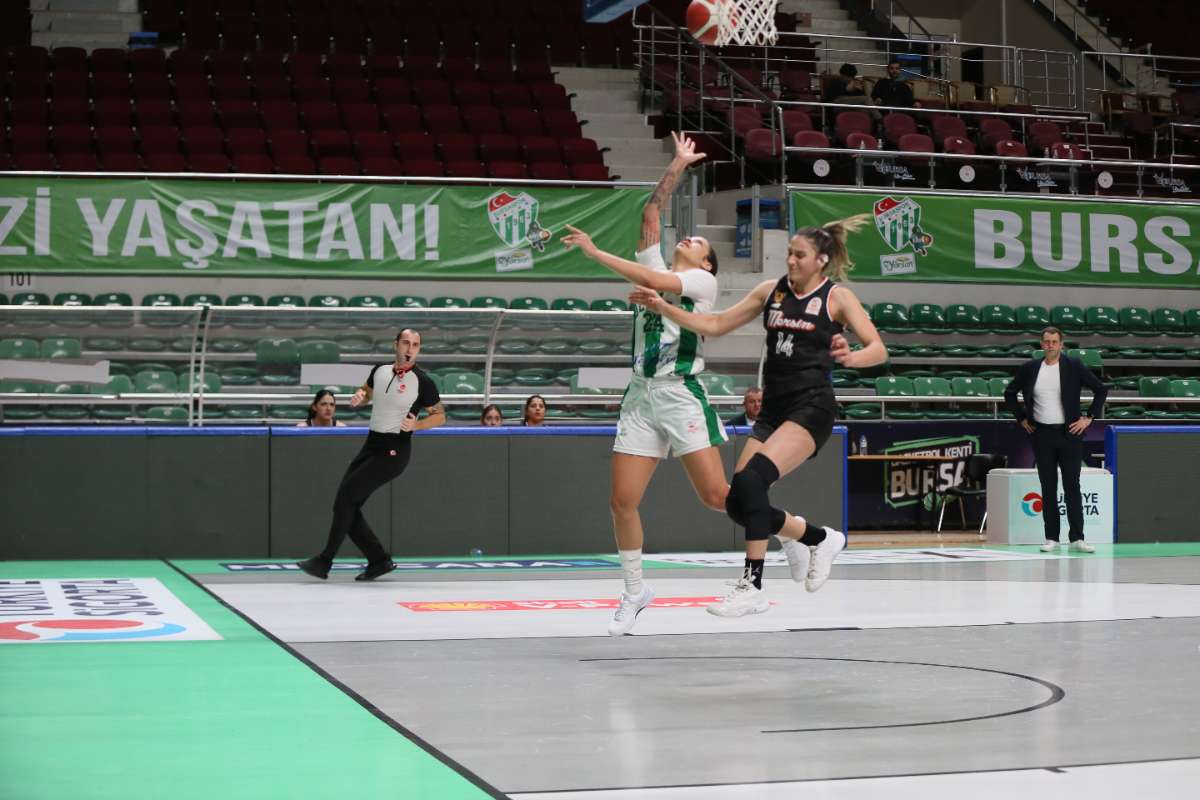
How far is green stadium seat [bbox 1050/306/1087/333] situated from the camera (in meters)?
23.0

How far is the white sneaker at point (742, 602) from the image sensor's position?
719 centimetres

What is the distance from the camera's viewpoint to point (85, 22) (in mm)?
25594

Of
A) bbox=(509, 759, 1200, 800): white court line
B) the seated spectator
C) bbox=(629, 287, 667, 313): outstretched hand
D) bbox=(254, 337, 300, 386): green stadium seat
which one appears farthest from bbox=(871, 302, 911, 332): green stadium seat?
bbox=(509, 759, 1200, 800): white court line

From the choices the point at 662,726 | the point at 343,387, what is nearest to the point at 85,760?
the point at 662,726

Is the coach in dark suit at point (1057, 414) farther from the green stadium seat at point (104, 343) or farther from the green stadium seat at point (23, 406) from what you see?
the green stadium seat at point (23, 406)

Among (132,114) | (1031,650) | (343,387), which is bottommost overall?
(1031,650)

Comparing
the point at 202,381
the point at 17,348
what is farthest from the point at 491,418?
the point at 17,348

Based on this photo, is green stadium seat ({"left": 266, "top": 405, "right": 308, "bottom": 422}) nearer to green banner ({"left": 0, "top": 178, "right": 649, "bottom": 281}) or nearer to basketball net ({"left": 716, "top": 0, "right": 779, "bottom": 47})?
green banner ({"left": 0, "top": 178, "right": 649, "bottom": 281})

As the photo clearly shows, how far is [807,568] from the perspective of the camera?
8008 millimetres

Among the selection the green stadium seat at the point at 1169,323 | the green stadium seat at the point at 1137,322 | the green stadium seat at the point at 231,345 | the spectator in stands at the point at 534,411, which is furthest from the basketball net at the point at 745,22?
the green stadium seat at the point at 1169,323

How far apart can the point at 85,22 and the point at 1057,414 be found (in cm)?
1809

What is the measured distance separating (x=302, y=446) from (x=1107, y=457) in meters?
9.15

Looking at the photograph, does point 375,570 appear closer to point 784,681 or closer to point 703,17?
point 784,681

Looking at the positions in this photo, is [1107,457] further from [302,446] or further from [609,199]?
[302,446]
